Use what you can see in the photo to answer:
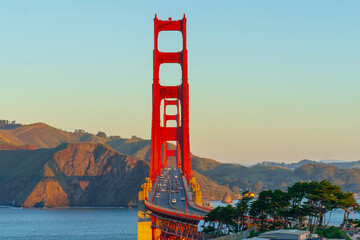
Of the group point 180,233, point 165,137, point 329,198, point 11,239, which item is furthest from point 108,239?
point 329,198

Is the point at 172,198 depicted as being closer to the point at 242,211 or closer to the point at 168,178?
the point at 242,211

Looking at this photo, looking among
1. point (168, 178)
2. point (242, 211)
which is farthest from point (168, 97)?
point (242, 211)

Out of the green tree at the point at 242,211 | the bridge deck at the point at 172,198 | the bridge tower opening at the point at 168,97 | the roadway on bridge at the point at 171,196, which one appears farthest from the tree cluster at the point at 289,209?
the bridge tower opening at the point at 168,97

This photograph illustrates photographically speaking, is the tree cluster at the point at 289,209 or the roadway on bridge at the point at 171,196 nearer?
the tree cluster at the point at 289,209

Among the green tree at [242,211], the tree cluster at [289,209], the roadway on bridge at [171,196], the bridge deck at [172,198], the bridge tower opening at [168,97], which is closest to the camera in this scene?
the tree cluster at [289,209]

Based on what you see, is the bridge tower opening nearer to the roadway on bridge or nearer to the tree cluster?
the roadway on bridge

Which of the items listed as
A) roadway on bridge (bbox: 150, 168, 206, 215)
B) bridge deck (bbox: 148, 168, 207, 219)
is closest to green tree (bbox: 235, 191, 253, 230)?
bridge deck (bbox: 148, 168, 207, 219)

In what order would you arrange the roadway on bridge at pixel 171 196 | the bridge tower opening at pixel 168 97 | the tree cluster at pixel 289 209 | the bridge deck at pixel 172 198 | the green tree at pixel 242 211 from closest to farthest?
the tree cluster at pixel 289 209, the green tree at pixel 242 211, the bridge deck at pixel 172 198, the roadway on bridge at pixel 171 196, the bridge tower opening at pixel 168 97

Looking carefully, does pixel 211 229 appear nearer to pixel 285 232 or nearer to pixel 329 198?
pixel 329 198

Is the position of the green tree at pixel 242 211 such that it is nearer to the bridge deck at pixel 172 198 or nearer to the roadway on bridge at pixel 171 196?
the bridge deck at pixel 172 198
